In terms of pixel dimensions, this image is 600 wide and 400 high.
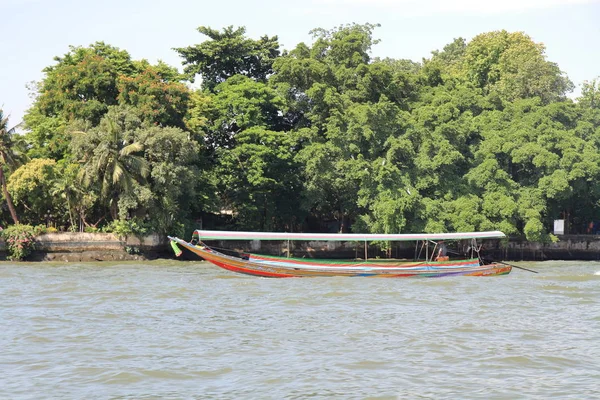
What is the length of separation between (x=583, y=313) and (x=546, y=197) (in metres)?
19.7

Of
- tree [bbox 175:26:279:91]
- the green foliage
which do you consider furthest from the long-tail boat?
tree [bbox 175:26:279:91]

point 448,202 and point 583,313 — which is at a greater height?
point 448,202

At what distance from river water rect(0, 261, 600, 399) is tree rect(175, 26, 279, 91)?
1842 cm

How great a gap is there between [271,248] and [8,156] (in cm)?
1169

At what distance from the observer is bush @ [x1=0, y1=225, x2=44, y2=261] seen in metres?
31.1

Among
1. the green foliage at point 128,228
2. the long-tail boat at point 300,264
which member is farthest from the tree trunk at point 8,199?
the long-tail boat at point 300,264

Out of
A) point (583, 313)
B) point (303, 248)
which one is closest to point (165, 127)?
point (303, 248)

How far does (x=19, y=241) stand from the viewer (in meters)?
31.0

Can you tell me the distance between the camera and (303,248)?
35719 mm

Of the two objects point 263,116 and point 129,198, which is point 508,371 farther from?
point 263,116

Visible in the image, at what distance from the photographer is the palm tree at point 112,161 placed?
31422 mm

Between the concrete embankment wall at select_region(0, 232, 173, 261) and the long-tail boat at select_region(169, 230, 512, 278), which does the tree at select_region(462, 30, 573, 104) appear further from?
the concrete embankment wall at select_region(0, 232, 173, 261)

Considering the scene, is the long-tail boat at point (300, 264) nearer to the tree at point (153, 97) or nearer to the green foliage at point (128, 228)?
the green foliage at point (128, 228)

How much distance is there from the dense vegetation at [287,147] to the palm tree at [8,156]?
0.30 ft
